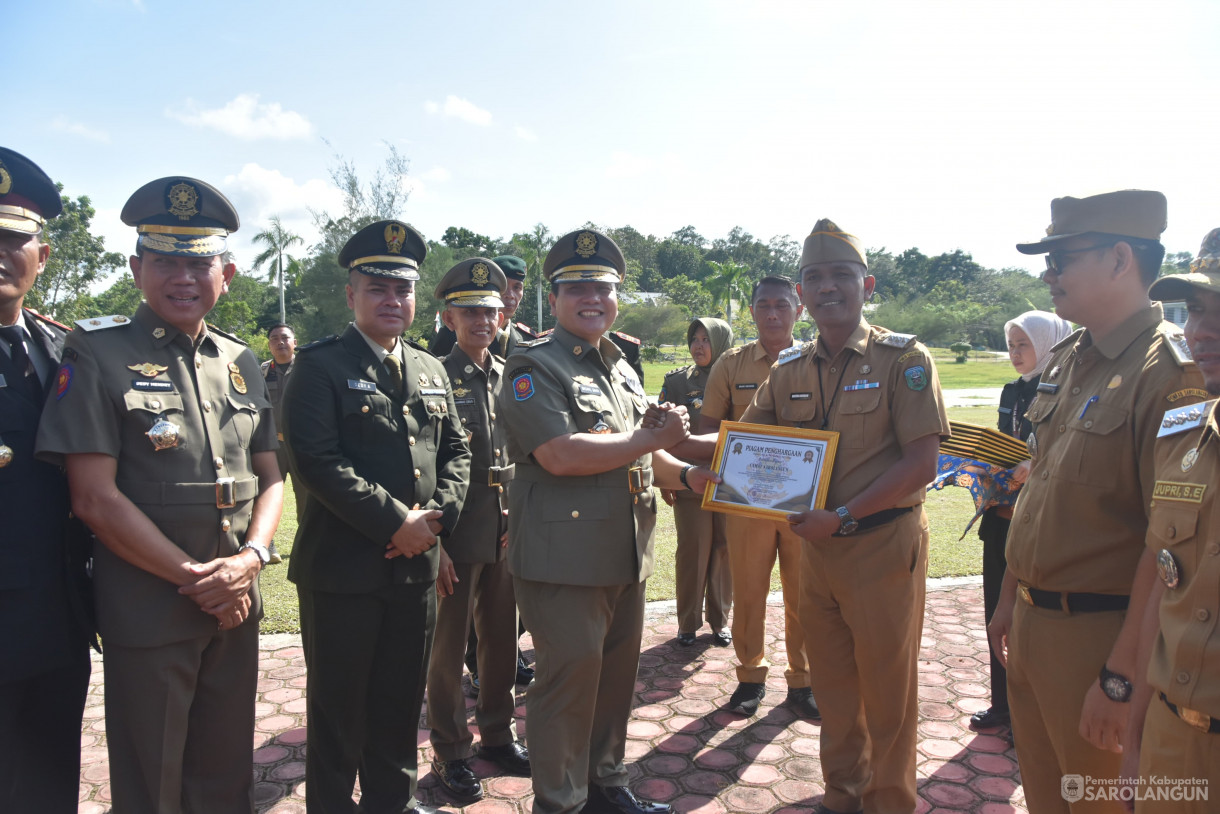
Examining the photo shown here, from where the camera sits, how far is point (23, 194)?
2615mm

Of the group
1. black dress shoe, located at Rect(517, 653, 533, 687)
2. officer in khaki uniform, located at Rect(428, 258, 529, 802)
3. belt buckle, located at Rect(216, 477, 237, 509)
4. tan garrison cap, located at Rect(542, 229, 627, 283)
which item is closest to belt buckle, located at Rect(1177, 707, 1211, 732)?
tan garrison cap, located at Rect(542, 229, 627, 283)

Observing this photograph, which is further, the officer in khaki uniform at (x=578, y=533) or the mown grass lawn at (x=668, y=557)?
the mown grass lawn at (x=668, y=557)

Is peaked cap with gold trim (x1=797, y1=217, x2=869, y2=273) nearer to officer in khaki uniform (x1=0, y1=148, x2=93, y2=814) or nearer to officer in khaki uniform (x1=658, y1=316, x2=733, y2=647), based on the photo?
officer in khaki uniform (x1=658, y1=316, x2=733, y2=647)

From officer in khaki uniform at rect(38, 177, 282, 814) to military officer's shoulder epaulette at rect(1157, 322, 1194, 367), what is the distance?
329 centimetres

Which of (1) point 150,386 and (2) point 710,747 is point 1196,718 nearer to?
(2) point 710,747

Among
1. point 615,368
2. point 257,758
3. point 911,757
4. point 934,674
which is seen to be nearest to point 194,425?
point 615,368

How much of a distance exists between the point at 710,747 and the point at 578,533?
174cm

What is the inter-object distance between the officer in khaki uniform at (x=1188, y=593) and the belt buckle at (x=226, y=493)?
2.98 metres

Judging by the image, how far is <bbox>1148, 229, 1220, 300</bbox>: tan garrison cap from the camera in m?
1.85

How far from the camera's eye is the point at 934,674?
15.9 feet

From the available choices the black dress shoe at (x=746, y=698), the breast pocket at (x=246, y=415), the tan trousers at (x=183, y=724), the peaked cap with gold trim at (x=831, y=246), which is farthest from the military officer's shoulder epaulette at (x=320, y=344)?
the black dress shoe at (x=746, y=698)

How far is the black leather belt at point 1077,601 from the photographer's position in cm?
235

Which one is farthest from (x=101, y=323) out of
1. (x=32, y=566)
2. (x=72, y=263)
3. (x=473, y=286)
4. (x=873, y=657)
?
(x=72, y=263)

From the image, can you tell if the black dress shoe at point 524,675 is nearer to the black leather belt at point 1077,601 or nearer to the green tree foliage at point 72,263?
the black leather belt at point 1077,601
